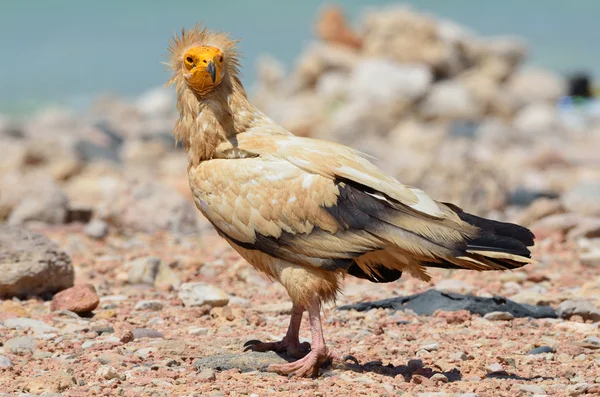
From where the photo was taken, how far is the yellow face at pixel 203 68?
630 cm

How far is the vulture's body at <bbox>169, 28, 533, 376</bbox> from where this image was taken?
566 centimetres

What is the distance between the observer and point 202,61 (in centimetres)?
633

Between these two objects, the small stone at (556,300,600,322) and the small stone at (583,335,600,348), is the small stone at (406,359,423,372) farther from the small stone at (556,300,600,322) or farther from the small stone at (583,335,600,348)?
the small stone at (556,300,600,322)

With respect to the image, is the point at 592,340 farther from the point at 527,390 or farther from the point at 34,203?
the point at 34,203

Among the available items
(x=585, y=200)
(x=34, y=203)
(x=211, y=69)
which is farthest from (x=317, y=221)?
(x=585, y=200)

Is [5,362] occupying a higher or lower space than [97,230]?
lower

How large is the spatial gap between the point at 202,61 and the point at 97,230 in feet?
18.6

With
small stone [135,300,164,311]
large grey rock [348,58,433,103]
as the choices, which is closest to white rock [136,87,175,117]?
large grey rock [348,58,433,103]

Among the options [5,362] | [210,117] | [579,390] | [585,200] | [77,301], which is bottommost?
[5,362]

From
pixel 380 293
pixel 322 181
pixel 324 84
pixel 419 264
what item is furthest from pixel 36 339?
pixel 324 84

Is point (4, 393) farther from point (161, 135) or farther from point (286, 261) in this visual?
point (161, 135)

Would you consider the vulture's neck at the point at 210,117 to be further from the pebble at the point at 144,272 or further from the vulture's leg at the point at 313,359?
the pebble at the point at 144,272

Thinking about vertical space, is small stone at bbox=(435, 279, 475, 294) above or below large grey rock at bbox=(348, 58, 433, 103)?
below

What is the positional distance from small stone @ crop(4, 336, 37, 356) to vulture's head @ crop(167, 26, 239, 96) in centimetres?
224
